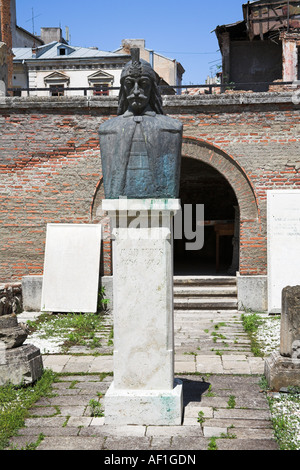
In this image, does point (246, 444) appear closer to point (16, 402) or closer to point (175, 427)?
point (175, 427)

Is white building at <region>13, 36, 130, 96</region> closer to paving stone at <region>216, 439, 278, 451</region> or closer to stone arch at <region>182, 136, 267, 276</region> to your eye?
stone arch at <region>182, 136, 267, 276</region>

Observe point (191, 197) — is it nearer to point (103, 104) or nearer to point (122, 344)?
point (103, 104)

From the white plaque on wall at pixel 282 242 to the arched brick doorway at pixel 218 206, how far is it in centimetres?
43

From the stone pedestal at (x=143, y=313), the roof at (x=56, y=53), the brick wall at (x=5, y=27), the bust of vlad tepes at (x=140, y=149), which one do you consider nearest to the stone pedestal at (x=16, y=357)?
the stone pedestal at (x=143, y=313)

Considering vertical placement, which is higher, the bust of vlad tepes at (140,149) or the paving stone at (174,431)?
the bust of vlad tepes at (140,149)

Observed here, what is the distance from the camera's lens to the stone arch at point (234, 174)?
11141mm

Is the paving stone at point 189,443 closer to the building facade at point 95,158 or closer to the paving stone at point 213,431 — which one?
the paving stone at point 213,431

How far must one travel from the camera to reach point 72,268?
36.6 feet

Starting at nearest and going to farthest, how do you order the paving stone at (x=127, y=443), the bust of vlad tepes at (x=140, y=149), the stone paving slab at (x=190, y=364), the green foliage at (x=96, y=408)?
the paving stone at (x=127, y=443), the bust of vlad tepes at (x=140, y=149), the green foliage at (x=96, y=408), the stone paving slab at (x=190, y=364)

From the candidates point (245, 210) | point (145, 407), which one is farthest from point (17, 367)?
point (245, 210)

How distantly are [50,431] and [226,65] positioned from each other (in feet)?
59.1

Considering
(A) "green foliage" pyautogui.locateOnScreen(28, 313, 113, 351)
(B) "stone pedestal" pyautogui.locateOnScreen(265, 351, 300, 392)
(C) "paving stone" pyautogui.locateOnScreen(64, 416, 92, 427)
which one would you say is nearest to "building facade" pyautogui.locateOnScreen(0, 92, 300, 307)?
(A) "green foliage" pyautogui.locateOnScreen(28, 313, 113, 351)

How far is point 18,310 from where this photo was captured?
11.4 meters

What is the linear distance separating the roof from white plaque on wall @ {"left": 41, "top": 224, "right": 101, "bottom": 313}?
52.4 ft
